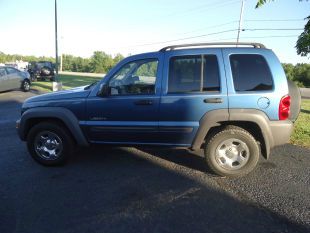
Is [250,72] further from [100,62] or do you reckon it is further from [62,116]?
[100,62]

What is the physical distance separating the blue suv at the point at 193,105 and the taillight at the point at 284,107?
14mm

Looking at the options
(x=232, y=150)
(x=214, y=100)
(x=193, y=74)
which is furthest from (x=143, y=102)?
(x=232, y=150)

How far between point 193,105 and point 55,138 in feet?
7.73

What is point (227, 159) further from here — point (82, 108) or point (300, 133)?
point (300, 133)

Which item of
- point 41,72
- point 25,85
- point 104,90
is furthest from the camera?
point 41,72

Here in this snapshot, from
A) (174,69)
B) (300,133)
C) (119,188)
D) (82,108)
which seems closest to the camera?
(119,188)

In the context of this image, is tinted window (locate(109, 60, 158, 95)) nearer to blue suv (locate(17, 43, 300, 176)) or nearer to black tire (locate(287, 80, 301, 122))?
blue suv (locate(17, 43, 300, 176))

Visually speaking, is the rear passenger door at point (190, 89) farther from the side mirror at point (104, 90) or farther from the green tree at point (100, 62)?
the green tree at point (100, 62)

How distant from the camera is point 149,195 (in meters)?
3.89

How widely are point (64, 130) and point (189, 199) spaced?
237 cm

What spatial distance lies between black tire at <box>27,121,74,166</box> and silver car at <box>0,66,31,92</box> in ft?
37.2

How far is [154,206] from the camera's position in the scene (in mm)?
3592

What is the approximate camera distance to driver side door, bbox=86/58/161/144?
175 inches

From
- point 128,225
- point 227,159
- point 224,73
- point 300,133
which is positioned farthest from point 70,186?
point 300,133
